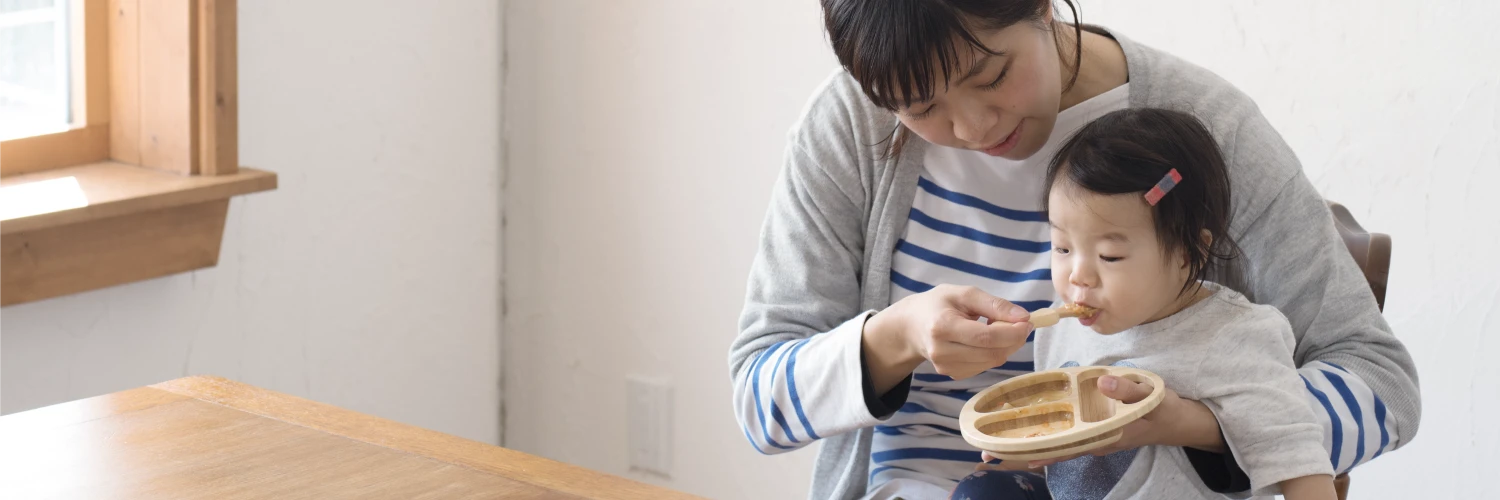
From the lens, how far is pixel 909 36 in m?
1.04

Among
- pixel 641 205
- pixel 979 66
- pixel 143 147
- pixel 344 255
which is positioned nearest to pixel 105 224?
pixel 143 147

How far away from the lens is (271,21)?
2109 millimetres

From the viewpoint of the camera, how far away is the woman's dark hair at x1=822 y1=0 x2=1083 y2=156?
1035 mm

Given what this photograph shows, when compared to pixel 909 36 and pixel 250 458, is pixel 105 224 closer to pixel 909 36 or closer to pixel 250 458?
pixel 250 458

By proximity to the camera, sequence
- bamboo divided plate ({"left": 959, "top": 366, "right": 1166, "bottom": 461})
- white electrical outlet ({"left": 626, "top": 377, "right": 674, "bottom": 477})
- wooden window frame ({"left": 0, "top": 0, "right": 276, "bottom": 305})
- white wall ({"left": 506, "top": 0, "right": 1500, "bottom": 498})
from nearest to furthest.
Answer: bamboo divided plate ({"left": 959, "top": 366, "right": 1166, "bottom": 461}) → white wall ({"left": 506, "top": 0, "right": 1500, "bottom": 498}) → wooden window frame ({"left": 0, "top": 0, "right": 276, "bottom": 305}) → white electrical outlet ({"left": 626, "top": 377, "right": 674, "bottom": 477})

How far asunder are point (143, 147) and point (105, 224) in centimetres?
21

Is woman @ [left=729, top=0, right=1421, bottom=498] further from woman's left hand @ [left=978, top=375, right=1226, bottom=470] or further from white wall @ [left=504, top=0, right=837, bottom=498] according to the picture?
white wall @ [left=504, top=0, right=837, bottom=498]

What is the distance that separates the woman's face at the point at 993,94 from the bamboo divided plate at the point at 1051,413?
20 cm

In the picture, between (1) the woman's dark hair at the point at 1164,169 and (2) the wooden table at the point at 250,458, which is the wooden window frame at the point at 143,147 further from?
(1) the woman's dark hair at the point at 1164,169

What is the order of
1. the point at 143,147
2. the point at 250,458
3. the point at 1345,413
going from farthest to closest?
1. the point at 143,147
2. the point at 1345,413
3. the point at 250,458

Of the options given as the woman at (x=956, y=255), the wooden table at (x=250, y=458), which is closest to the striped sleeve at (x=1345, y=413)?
the woman at (x=956, y=255)

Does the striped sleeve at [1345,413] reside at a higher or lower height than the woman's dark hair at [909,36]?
lower

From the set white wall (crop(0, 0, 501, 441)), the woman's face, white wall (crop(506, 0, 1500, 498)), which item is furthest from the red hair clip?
white wall (crop(0, 0, 501, 441))

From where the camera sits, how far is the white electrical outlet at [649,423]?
251cm
